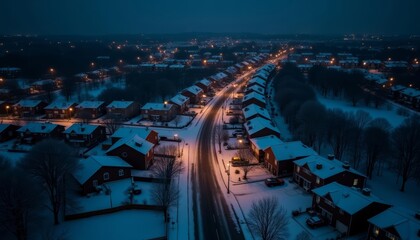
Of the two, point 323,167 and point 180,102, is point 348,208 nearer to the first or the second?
point 323,167

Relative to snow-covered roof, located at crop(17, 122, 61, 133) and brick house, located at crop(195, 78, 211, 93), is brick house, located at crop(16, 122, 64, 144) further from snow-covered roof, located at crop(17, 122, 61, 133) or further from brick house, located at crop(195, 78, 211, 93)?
brick house, located at crop(195, 78, 211, 93)

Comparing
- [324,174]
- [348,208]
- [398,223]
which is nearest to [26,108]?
[324,174]

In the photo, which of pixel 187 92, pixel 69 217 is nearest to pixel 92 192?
pixel 69 217

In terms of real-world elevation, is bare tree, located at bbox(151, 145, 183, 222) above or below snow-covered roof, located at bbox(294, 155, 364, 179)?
below

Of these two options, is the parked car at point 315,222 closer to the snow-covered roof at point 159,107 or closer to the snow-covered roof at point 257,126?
the snow-covered roof at point 257,126

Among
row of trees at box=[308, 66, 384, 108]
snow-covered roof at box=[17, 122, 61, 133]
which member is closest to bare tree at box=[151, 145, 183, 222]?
snow-covered roof at box=[17, 122, 61, 133]

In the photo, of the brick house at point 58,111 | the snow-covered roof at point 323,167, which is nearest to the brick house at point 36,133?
the brick house at point 58,111

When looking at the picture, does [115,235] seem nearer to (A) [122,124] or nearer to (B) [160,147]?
(B) [160,147]
